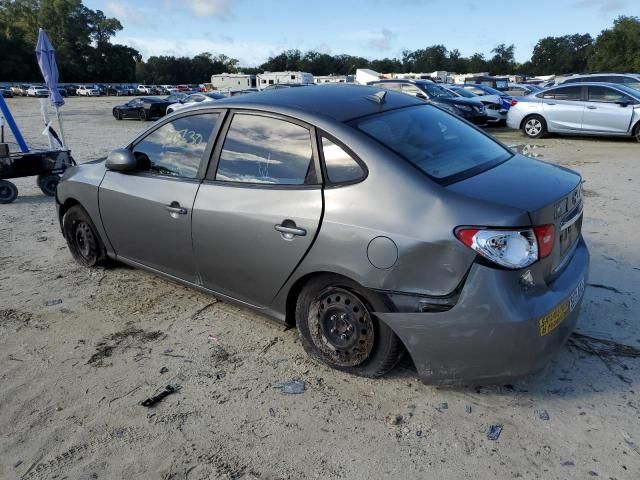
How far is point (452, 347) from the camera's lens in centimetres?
260

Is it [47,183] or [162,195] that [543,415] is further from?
[47,183]

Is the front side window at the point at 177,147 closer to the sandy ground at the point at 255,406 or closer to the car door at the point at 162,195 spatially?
the car door at the point at 162,195

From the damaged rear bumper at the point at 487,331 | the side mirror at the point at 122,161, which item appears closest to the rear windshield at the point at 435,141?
the damaged rear bumper at the point at 487,331

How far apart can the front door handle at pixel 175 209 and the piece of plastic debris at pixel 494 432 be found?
7.83 feet

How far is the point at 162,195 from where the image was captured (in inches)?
148

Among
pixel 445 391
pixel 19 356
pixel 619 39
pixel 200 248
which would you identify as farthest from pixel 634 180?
pixel 619 39

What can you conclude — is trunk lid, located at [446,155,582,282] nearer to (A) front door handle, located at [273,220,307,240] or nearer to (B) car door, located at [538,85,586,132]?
(A) front door handle, located at [273,220,307,240]

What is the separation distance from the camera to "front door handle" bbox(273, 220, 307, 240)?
116 inches

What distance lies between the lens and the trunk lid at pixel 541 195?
2.57 m

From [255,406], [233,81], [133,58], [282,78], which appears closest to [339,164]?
[255,406]

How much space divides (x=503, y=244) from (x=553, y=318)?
1.72ft

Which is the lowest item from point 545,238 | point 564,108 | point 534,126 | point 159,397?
point 534,126

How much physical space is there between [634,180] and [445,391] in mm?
7239

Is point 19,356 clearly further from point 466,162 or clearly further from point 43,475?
point 466,162
